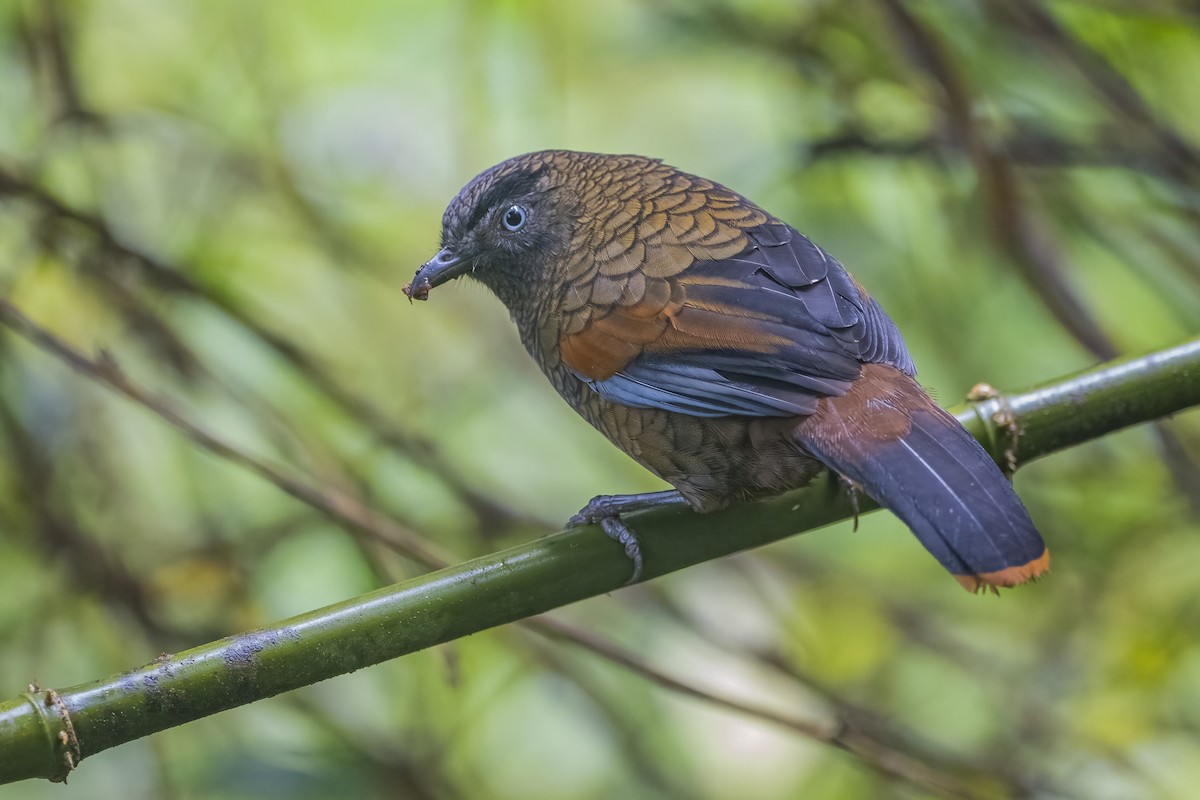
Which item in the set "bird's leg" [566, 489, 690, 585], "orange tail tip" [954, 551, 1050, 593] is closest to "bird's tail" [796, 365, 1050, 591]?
"orange tail tip" [954, 551, 1050, 593]

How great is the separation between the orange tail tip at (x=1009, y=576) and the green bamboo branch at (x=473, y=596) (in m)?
0.46

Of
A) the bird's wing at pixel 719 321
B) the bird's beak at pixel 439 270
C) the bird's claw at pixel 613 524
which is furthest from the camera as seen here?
the bird's beak at pixel 439 270

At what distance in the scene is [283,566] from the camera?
4227 millimetres

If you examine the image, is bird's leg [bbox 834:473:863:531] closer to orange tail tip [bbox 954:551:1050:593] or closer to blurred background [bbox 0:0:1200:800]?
orange tail tip [bbox 954:551:1050:593]

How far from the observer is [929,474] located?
210cm

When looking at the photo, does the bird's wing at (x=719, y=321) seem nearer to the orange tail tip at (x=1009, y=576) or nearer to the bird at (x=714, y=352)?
the bird at (x=714, y=352)

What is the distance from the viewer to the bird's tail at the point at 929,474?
1.92m

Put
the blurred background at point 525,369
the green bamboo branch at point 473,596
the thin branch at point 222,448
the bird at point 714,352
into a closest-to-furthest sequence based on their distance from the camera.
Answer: the green bamboo branch at point 473,596
the bird at point 714,352
the thin branch at point 222,448
the blurred background at point 525,369

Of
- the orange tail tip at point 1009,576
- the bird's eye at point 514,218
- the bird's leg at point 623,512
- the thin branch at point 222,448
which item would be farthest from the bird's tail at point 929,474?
the thin branch at point 222,448

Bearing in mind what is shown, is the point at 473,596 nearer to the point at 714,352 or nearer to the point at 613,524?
the point at 613,524

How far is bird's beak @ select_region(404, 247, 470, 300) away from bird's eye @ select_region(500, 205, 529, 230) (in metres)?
0.13

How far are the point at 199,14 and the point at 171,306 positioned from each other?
Answer: 49.7 inches

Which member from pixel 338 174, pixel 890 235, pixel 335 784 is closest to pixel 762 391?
pixel 335 784

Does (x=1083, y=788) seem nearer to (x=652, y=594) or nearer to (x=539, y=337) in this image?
(x=652, y=594)
